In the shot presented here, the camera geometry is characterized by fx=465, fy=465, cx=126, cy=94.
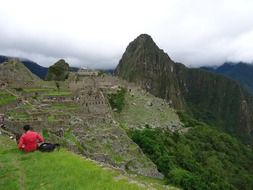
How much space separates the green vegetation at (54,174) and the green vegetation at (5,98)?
32072 millimetres

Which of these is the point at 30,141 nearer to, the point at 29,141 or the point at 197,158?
the point at 29,141

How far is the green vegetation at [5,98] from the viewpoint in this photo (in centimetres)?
5308

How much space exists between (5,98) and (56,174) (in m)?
40.6

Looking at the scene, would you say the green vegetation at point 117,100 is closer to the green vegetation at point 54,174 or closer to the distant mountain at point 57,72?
the distant mountain at point 57,72

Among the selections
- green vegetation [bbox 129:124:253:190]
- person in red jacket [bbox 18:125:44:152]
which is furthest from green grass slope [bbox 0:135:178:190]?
green vegetation [bbox 129:124:253:190]

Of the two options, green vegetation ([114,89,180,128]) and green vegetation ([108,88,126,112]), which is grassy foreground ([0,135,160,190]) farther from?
green vegetation ([108,88,126,112])

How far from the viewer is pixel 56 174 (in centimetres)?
1755

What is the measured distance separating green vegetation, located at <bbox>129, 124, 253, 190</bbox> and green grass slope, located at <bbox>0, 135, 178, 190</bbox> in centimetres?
2805

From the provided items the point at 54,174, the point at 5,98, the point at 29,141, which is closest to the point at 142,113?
the point at 5,98

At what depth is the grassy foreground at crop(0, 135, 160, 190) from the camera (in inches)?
623

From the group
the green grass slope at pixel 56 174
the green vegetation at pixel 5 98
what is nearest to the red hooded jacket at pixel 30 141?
the green grass slope at pixel 56 174

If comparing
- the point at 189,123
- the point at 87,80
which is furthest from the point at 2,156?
the point at 189,123

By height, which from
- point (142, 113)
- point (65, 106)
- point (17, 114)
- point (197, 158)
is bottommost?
point (197, 158)

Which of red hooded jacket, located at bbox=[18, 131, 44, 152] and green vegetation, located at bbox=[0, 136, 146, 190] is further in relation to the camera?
red hooded jacket, located at bbox=[18, 131, 44, 152]
